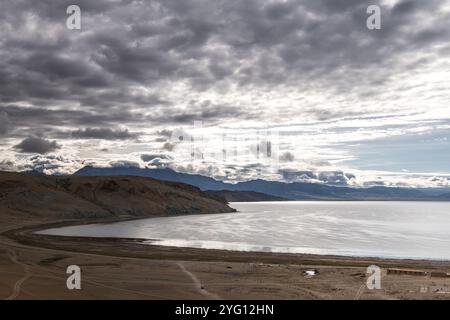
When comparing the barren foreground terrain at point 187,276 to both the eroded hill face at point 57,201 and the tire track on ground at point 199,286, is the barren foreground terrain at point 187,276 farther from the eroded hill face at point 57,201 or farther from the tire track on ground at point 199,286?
the eroded hill face at point 57,201

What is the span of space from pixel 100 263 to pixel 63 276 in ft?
31.7

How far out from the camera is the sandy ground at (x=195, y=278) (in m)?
32.1

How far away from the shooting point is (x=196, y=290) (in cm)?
3362

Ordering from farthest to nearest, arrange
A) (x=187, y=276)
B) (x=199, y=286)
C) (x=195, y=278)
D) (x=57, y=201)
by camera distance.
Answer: (x=57, y=201), (x=187, y=276), (x=195, y=278), (x=199, y=286)

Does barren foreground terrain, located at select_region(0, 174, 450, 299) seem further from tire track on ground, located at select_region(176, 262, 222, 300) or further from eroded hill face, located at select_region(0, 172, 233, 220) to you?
eroded hill face, located at select_region(0, 172, 233, 220)

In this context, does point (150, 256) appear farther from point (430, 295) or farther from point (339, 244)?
point (339, 244)

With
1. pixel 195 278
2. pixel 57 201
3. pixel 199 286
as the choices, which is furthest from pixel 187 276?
pixel 57 201

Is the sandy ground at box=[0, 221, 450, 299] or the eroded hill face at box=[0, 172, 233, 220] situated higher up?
the sandy ground at box=[0, 221, 450, 299]

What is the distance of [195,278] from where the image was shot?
39.3 meters

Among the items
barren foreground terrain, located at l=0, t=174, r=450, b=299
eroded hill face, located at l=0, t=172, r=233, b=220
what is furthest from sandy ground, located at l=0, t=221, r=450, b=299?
eroded hill face, located at l=0, t=172, r=233, b=220

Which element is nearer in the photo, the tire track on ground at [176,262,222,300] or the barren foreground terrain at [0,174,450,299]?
the tire track on ground at [176,262,222,300]

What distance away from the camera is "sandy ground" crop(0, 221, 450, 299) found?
32094 mm

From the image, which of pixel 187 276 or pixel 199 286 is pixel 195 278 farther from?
pixel 199 286

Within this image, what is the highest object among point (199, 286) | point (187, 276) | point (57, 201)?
point (199, 286)
